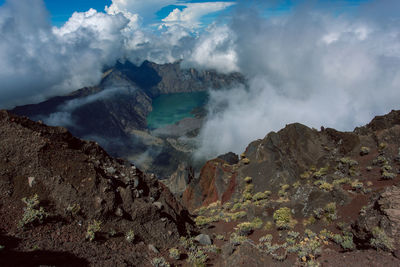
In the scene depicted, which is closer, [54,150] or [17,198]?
[17,198]

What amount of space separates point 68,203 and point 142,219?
4099 mm

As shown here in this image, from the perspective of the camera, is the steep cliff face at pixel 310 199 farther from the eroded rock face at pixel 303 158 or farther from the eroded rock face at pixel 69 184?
the eroded rock face at pixel 69 184

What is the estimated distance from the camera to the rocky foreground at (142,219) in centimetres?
1002

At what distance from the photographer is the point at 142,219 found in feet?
45.4

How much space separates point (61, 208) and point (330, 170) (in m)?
24.8

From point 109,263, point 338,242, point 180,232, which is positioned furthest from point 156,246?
point 338,242

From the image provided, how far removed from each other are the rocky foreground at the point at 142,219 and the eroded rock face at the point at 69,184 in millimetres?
50

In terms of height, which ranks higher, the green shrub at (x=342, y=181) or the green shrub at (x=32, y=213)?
the green shrub at (x=32, y=213)

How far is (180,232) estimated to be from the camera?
15.0 meters

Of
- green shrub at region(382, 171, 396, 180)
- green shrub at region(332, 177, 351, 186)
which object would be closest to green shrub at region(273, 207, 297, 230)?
green shrub at region(332, 177, 351, 186)

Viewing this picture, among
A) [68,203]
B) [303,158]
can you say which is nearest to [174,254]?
[68,203]

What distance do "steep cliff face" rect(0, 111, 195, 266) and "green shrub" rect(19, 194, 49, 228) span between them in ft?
0.12

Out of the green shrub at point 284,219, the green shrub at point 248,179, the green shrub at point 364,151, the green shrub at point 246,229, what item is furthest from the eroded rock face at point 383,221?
the green shrub at point 248,179

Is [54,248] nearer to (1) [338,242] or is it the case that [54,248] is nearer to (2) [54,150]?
(2) [54,150]
